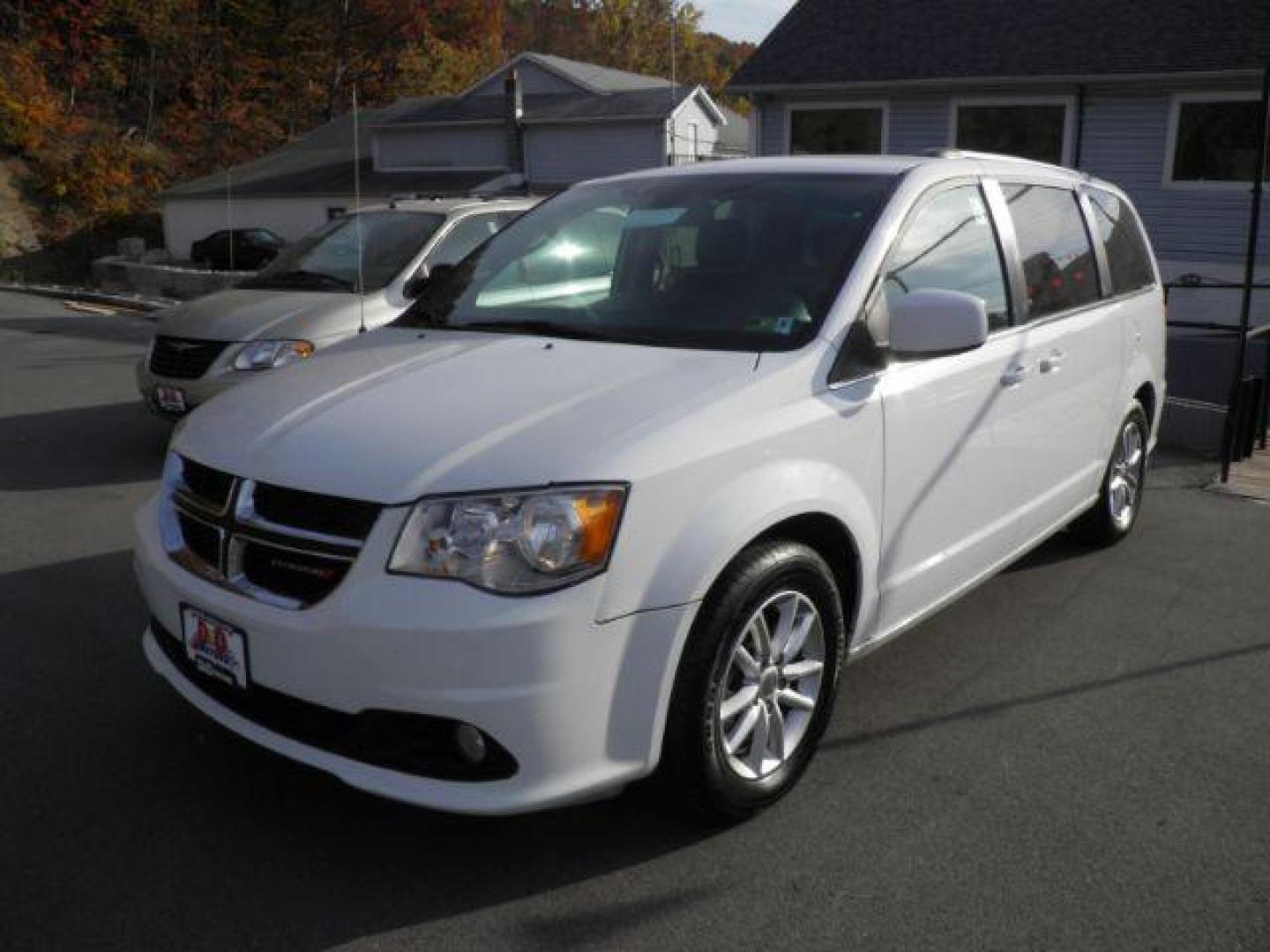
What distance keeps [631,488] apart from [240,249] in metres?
35.8

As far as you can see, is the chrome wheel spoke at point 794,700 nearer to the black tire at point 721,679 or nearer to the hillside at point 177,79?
the black tire at point 721,679

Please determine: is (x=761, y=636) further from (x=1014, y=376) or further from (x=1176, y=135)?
(x=1176, y=135)

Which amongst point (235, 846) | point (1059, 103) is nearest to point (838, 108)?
point (1059, 103)

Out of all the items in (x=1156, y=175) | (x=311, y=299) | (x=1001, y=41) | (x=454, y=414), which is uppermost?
(x=1001, y=41)

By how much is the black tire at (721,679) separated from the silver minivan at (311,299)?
3.47m

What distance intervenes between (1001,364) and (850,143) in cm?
1732

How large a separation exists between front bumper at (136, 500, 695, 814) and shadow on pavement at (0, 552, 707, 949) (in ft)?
1.09

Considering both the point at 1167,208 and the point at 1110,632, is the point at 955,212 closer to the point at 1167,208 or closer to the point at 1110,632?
the point at 1110,632

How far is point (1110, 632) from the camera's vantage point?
4570 mm

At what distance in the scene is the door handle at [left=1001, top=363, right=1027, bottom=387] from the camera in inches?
157

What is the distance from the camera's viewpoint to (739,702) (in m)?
3.03

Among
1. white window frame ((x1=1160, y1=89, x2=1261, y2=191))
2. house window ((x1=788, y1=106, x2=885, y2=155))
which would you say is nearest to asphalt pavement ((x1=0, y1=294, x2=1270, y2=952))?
white window frame ((x1=1160, y1=89, x2=1261, y2=191))

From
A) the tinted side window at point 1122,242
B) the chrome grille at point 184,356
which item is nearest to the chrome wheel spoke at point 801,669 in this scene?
the tinted side window at point 1122,242

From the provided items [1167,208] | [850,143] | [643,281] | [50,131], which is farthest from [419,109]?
[643,281]
